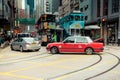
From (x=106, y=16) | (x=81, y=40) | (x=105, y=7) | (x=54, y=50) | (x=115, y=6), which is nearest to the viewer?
(x=81, y=40)

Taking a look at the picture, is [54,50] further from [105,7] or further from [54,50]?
[105,7]

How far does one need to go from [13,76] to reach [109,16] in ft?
131

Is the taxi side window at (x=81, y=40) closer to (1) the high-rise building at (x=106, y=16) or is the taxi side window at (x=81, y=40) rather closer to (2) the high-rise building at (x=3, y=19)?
(1) the high-rise building at (x=106, y=16)

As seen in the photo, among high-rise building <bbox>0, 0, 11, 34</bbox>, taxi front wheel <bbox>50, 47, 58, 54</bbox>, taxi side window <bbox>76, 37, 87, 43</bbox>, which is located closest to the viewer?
taxi side window <bbox>76, 37, 87, 43</bbox>

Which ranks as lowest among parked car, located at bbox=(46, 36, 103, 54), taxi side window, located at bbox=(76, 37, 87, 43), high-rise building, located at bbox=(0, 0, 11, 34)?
parked car, located at bbox=(46, 36, 103, 54)

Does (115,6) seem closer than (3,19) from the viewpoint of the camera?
Yes

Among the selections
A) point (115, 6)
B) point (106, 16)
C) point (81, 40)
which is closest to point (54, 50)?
point (81, 40)

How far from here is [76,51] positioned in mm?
24828

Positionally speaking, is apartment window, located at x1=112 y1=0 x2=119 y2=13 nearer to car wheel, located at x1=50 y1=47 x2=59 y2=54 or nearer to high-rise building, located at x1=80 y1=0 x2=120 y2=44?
high-rise building, located at x1=80 y1=0 x2=120 y2=44

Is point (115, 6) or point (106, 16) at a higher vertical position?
point (115, 6)

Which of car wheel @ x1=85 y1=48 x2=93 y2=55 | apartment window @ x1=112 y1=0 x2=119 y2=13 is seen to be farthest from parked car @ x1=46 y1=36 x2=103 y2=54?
apartment window @ x1=112 y1=0 x2=119 y2=13

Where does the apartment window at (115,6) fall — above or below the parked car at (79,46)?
above

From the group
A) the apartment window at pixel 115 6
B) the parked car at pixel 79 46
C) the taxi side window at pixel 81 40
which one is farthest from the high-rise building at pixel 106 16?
the parked car at pixel 79 46

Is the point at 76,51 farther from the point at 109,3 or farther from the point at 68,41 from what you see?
the point at 109,3
